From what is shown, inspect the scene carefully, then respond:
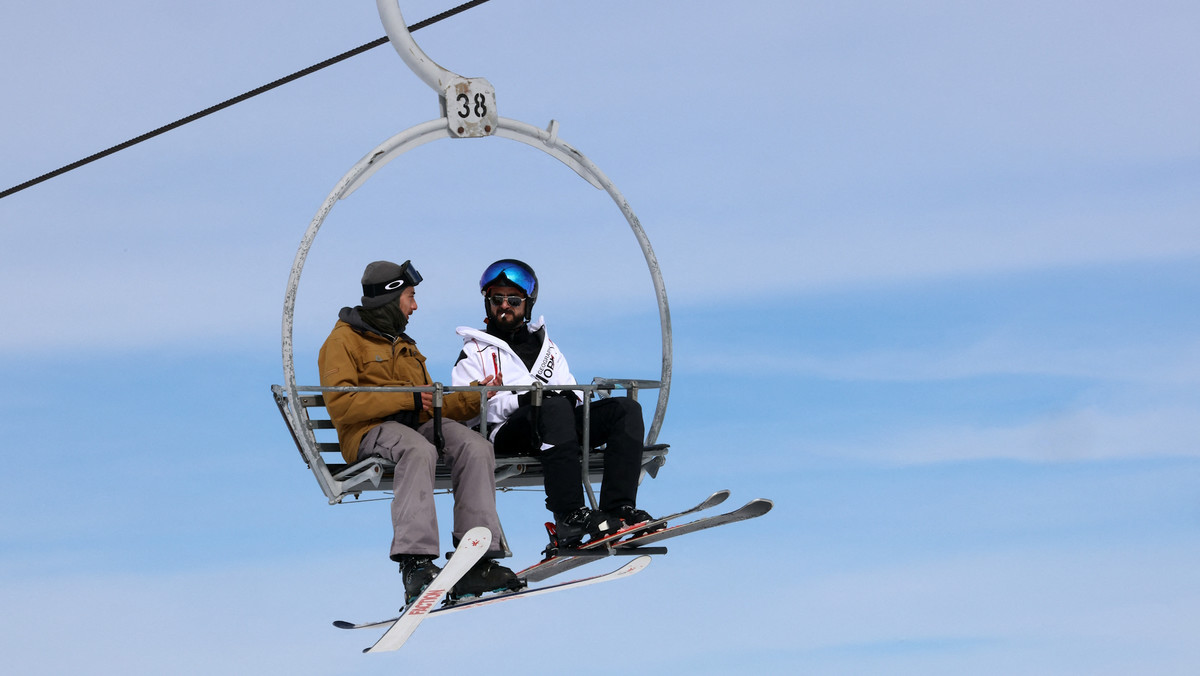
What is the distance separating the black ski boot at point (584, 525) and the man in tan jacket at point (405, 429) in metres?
0.40

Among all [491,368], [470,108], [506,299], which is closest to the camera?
[470,108]

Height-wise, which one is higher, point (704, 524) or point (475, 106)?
point (475, 106)

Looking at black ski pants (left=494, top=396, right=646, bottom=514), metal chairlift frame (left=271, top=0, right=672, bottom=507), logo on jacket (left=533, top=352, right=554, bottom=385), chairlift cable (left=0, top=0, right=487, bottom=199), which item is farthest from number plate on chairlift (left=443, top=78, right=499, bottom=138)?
black ski pants (left=494, top=396, right=646, bottom=514)

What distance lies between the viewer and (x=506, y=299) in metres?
9.50

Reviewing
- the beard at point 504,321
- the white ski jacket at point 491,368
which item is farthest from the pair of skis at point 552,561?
the beard at point 504,321

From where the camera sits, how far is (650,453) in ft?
31.0

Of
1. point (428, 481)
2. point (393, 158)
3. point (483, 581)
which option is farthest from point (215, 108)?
point (483, 581)

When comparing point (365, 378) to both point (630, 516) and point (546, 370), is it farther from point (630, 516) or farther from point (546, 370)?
point (630, 516)

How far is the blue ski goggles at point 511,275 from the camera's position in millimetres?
9508

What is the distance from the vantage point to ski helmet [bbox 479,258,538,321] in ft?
31.2

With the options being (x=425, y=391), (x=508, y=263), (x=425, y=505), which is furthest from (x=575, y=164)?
(x=425, y=505)

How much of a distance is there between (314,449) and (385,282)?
1.12 meters

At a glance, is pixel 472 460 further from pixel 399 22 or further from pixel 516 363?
pixel 399 22

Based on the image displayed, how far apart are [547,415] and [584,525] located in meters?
0.69
